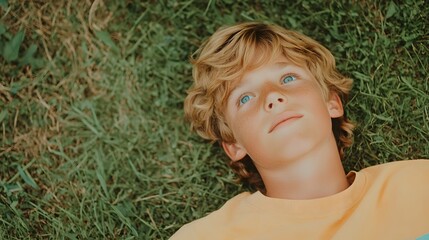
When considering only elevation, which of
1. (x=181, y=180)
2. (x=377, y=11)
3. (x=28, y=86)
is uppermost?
(x=377, y=11)

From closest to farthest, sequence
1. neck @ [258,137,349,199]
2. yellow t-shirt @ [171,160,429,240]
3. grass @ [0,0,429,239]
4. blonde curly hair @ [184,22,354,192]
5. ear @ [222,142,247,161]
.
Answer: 1. yellow t-shirt @ [171,160,429,240]
2. neck @ [258,137,349,199]
3. blonde curly hair @ [184,22,354,192]
4. ear @ [222,142,247,161]
5. grass @ [0,0,429,239]

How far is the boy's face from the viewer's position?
287 centimetres

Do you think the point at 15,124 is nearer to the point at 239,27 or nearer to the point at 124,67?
the point at 124,67

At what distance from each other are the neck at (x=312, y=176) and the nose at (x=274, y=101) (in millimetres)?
279

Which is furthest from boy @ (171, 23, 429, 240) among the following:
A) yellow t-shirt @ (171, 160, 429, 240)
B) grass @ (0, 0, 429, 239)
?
grass @ (0, 0, 429, 239)

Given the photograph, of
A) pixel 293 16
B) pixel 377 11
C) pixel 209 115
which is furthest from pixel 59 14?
pixel 377 11

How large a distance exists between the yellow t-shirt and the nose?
0.45 m

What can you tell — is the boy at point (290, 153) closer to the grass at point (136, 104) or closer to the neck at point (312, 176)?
the neck at point (312, 176)

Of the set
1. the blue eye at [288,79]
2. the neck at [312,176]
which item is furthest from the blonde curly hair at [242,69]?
the neck at [312,176]

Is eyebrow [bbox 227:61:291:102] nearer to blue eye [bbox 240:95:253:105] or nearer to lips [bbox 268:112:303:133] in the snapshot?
blue eye [bbox 240:95:253:105]

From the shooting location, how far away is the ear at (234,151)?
3245mm

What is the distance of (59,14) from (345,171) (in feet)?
6.30

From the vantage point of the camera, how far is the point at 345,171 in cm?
339

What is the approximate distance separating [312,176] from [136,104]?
3.93 feet
